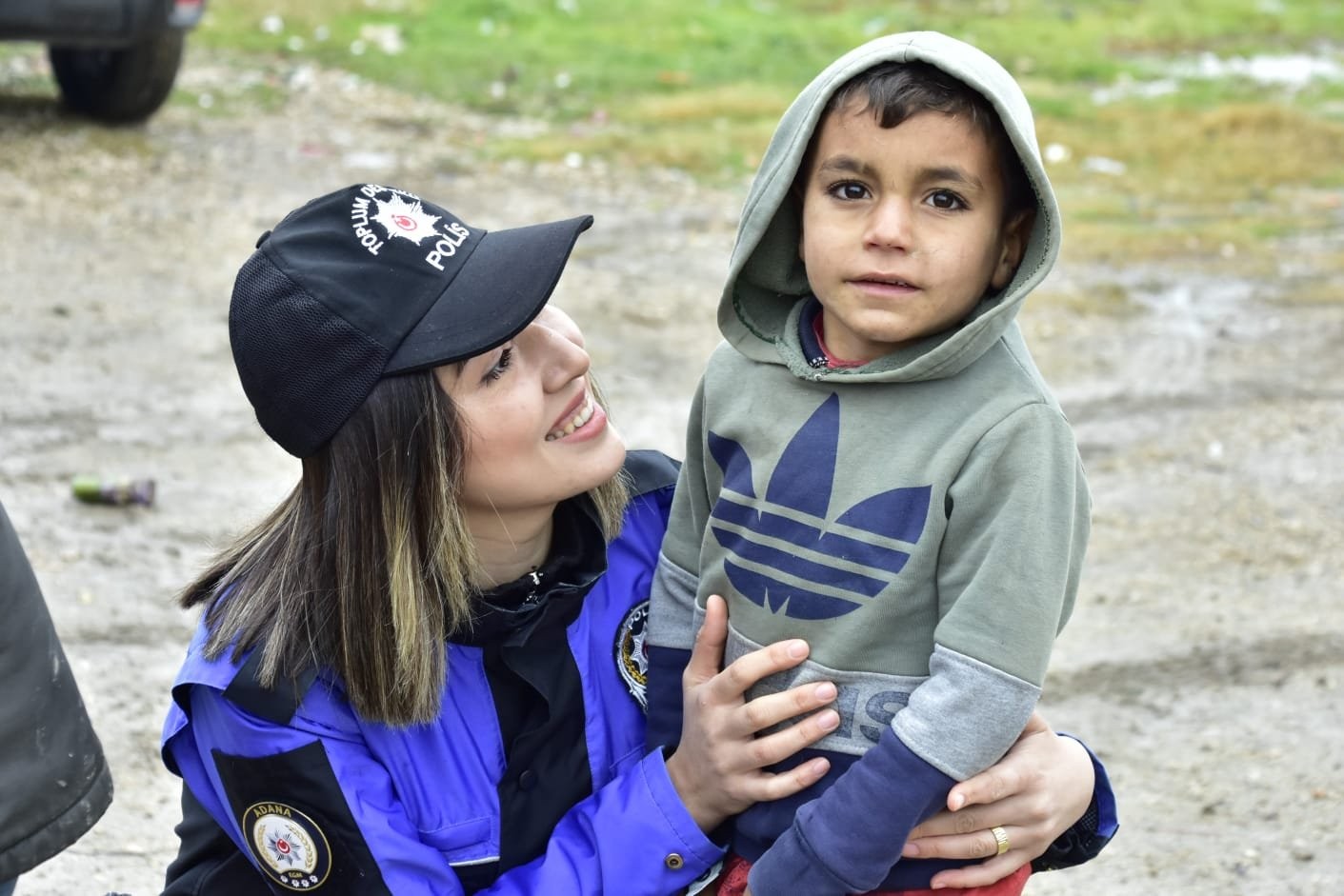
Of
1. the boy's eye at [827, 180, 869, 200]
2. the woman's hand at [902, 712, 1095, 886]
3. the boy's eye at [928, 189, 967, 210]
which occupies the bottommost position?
the woman's hand at [902, 712, 1095, 886]

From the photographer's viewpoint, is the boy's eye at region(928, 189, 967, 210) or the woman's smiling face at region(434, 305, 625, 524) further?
the woman's smiling face at region(434, 305, 625, 524)

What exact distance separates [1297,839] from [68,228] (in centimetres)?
570

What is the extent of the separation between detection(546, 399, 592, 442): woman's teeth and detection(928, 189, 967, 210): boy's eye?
0.60 metres

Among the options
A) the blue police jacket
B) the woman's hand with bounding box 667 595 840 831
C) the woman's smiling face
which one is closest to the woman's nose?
the woman's smiling face

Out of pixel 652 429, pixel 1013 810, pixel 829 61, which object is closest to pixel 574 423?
pixel 1013 810

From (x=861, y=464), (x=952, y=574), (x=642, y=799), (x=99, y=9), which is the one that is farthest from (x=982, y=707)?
(x=99, y=9)

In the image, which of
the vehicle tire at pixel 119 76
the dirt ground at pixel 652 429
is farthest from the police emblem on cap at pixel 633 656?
the vehicle tire at pixel 119 76

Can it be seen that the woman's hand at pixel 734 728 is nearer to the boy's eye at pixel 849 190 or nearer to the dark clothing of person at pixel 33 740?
the boy's eye at pixel 849 190

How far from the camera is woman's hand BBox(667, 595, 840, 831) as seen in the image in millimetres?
2047

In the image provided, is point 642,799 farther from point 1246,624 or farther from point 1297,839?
point 1246,624

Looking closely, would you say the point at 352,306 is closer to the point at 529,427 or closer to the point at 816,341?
the point at 529,427

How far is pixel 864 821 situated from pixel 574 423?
72 cm

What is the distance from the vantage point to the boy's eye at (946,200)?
6.57 ft

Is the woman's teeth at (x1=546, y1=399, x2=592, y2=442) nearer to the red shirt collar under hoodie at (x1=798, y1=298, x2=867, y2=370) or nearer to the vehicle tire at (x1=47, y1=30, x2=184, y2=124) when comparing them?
the red shirt collar under hoodie at (x1=798, y1=298, x2=867, y2=370)
